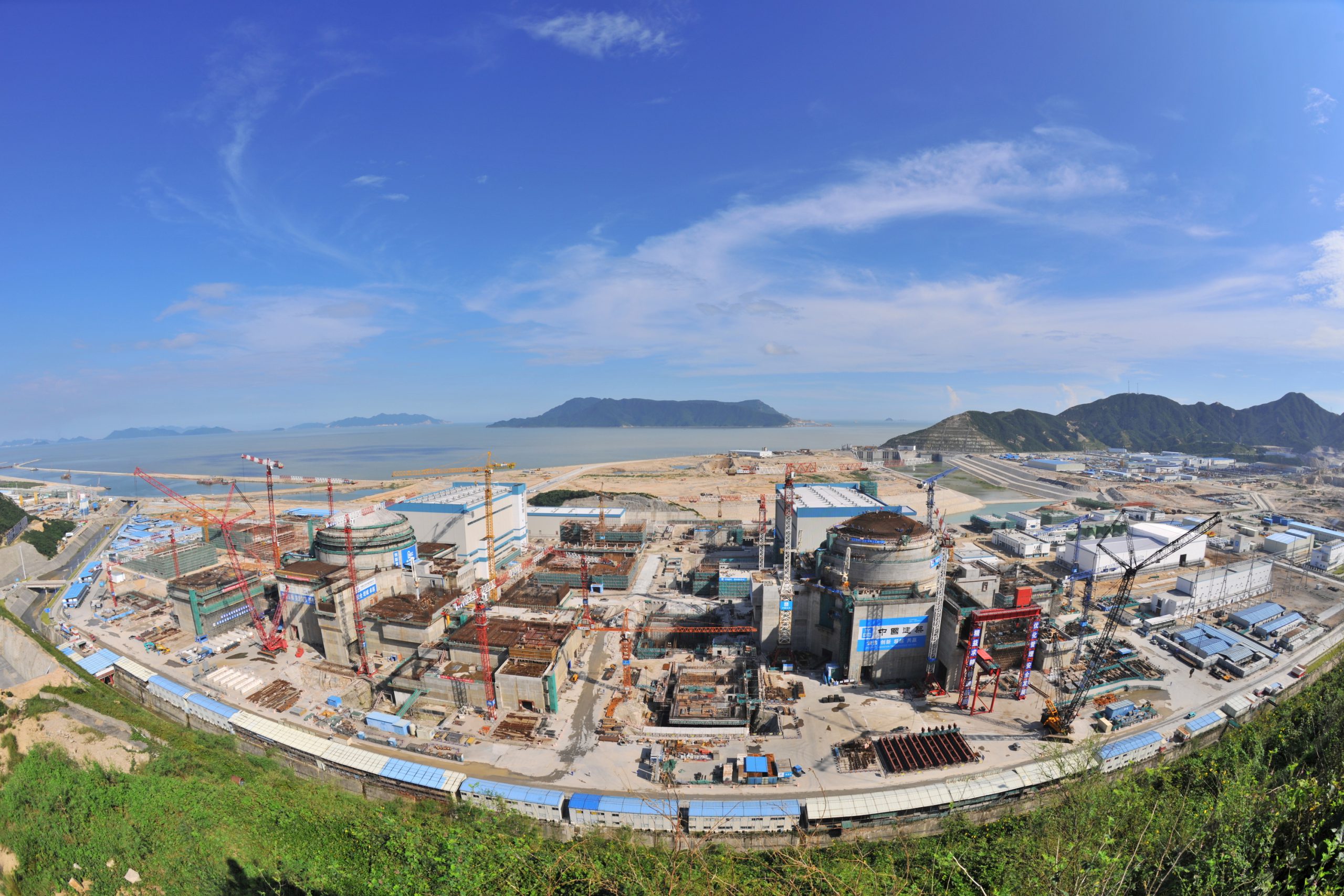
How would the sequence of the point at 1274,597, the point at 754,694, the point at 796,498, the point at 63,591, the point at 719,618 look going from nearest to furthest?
the point at 754,694
the point at 719,618
the point at 1274,597
the point at 63,591
the point at 796,498

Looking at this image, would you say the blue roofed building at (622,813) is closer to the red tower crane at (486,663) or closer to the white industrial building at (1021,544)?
the red tower crane at (486,663)

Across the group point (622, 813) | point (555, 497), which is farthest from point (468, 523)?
point (555, 497)

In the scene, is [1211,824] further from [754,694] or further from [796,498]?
[796,498]

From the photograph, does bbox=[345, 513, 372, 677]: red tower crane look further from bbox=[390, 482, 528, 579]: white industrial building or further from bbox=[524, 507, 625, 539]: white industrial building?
bbox=[524, 507, 625, 539]: white industrial building

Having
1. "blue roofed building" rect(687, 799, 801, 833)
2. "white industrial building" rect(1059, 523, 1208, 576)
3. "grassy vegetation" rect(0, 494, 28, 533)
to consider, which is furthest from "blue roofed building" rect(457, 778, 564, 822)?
"grassy vegetation" rect(0, 494, 28, 533)

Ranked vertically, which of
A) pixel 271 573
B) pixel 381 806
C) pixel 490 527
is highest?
pixel 490 527

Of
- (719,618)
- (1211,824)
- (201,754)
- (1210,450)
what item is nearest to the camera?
(1211,824)

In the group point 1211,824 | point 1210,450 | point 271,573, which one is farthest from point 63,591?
point 1210,450
